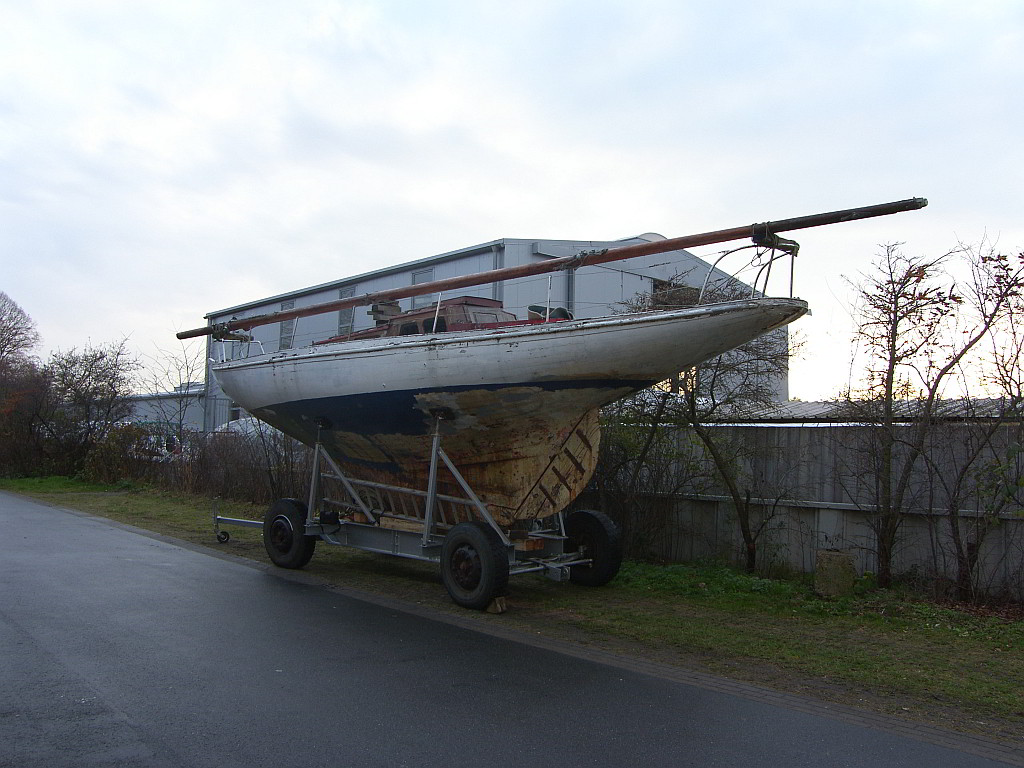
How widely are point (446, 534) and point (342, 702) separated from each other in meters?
3.85

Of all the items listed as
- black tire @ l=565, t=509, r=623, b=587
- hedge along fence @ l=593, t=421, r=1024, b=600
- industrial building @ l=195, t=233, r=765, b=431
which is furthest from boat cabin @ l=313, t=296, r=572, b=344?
industrial building @ l=195, t=233, r=765, b=431

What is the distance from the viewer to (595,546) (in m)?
9.70

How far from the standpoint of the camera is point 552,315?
8.99 meters

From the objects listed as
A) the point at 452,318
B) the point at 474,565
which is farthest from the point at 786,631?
the point at 452,318

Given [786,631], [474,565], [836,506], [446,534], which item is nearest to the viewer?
[786,631]

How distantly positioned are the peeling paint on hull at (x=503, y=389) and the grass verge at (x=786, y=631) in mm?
1350

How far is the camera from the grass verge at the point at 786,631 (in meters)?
5.80

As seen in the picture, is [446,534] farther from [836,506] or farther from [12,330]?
[12,330]

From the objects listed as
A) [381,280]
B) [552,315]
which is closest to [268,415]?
[552,315]

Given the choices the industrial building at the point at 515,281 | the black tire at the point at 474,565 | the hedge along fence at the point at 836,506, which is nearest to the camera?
the black tire at the point at 474,565

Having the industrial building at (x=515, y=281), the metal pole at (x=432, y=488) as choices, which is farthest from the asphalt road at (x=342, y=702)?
the industrial building at (x=515, y=281)

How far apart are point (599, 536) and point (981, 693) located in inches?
180

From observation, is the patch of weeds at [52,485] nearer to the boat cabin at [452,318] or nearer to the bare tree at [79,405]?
the bare tree at [79,405]

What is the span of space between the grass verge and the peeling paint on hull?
1.35m
